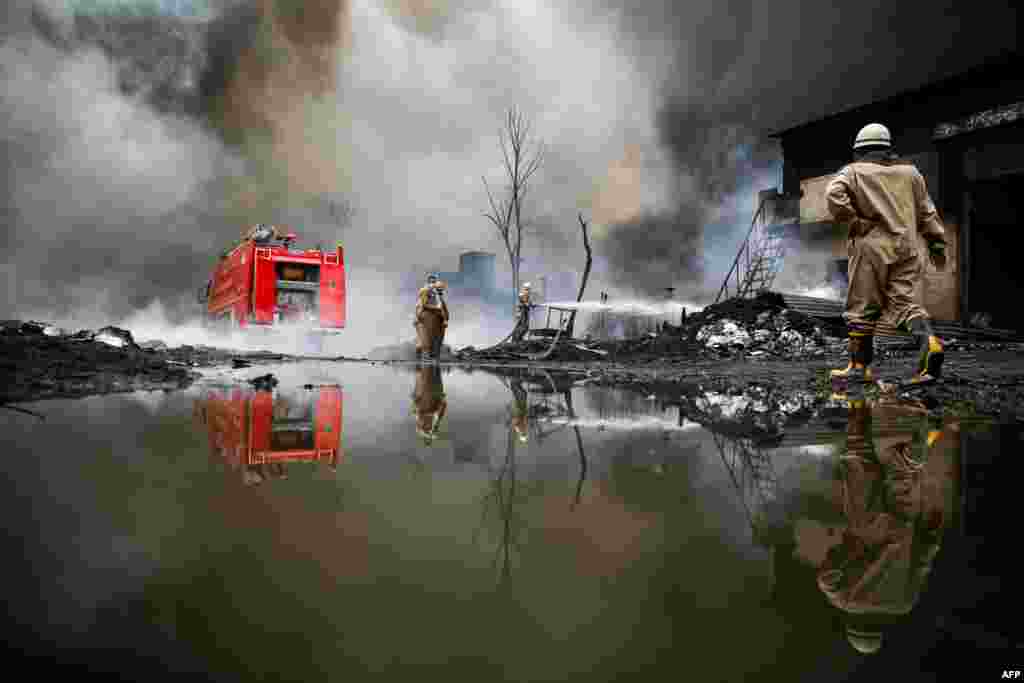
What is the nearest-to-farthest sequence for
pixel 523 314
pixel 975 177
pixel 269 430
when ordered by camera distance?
pixel 269 430, pixel 975 177, pixel 523 314

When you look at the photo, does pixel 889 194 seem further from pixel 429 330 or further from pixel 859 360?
pixel 429 330

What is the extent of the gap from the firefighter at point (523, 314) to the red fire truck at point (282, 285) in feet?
16.4

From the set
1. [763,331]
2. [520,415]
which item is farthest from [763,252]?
[520,415]

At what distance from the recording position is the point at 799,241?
62.6 ft

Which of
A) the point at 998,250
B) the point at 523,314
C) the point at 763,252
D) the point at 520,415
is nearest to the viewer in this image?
the point at 520,415

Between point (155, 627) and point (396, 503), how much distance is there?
710 mm

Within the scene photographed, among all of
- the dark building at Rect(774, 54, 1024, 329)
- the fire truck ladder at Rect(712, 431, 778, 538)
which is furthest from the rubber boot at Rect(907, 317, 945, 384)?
the dark building at Rect(774, 54, 1024, 329)

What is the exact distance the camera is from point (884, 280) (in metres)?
4.64

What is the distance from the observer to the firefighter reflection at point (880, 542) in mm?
872

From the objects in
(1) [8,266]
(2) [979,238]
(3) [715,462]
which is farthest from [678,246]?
(3) [715,462]

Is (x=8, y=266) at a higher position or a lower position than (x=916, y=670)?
higher

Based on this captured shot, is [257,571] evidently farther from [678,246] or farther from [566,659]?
[678,246]

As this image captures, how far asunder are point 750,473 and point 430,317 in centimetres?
1095

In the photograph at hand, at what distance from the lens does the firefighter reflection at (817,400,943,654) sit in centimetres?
87
